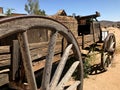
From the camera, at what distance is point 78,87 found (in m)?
3.75

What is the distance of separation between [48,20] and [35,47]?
53 cm

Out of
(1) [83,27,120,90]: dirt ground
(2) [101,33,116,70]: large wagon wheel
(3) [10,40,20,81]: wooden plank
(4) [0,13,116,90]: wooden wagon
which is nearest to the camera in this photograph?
(4) [0,13,116,90]: wooden wagon

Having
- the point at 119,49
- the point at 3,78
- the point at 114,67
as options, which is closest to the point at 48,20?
the point at 3,78

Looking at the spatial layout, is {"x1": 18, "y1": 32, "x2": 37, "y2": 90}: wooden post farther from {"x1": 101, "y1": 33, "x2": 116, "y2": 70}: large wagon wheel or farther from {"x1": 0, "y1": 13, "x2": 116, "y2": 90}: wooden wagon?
{"x1": 101, "y1": 33, "x2": 116, "y2": 70}: large wagon wheel

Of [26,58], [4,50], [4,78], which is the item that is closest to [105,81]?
[4,78]

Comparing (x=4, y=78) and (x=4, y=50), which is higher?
(x=4, y=50)

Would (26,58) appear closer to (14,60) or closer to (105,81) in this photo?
(14,60)

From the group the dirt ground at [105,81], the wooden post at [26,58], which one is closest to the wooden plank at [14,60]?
the wooden post at [26,58]

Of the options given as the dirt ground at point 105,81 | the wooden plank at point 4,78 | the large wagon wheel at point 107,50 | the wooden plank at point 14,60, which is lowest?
the dirt ground at point 105,81

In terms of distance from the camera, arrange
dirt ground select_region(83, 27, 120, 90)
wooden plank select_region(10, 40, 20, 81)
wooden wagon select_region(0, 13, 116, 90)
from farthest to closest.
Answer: dirt ground select_region(83, 27, 120, 90) → wooden plank select_region(10, 40, 20, 81) → wooden wagon select_region(0, 13, 116, 90)

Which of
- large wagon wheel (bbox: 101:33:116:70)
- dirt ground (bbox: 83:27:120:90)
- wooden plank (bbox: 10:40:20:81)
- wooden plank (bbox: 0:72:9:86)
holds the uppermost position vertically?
wooden plank (bbox: 10:40:20:81)

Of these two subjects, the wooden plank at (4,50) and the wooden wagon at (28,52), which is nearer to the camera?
the wooden wagon at (28,52)

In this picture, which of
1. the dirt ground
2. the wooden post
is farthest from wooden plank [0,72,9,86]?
the dirt ground

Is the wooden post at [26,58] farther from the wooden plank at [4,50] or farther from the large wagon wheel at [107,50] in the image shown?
the large wagon wheel at [107,50]
